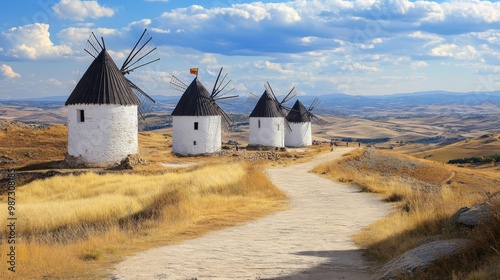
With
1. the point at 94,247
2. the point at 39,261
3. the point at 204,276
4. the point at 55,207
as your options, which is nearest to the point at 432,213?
the point at 204,276

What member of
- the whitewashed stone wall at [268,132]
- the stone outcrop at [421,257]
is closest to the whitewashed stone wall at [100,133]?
the whitewashed stone wall at [268,132]

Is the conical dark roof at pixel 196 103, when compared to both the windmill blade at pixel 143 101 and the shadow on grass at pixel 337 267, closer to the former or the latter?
the windmill blade at pixel 143 101

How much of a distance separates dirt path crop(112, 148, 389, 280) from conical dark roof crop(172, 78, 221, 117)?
19.8m

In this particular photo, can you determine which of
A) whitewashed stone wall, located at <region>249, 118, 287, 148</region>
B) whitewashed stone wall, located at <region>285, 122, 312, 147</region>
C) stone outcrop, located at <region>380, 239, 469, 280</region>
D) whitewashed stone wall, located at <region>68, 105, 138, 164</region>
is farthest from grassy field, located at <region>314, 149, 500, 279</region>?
whitewashed stone wall, located at <region>285, 122, 312, 147</region>

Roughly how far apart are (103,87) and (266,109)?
18.3m

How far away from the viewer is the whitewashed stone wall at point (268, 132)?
40.5 m

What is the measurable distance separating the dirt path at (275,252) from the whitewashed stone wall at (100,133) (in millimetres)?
14240

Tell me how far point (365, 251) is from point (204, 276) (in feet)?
9.29

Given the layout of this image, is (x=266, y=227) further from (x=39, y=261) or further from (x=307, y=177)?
(x=307, y=177)

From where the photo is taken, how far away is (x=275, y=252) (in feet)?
26.9

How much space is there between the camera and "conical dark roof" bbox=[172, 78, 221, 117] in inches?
1276

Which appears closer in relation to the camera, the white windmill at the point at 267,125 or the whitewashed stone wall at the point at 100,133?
the whitewashed stone wall at the point at 100,133

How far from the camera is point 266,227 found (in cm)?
1070

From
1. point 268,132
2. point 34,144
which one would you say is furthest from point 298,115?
point 34,144
